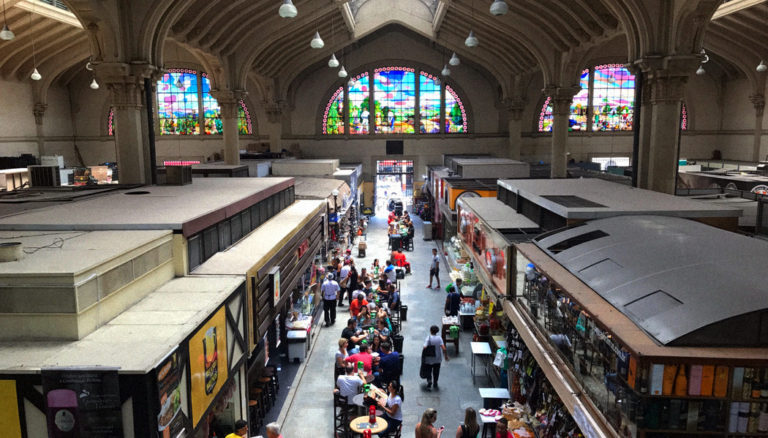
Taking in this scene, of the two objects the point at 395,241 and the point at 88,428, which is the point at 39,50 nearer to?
the point at 395,241

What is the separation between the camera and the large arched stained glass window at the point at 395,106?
31078mm

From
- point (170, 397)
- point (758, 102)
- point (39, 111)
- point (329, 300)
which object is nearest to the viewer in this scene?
point (170, 397)

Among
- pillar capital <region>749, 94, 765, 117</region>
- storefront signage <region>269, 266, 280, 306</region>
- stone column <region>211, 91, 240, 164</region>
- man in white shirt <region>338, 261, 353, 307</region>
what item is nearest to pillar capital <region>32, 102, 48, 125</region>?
stone column <region>211, 91, 240, 164</region>

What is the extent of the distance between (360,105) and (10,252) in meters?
27.0

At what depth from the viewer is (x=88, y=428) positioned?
453cm

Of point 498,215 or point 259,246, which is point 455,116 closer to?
point 498,215

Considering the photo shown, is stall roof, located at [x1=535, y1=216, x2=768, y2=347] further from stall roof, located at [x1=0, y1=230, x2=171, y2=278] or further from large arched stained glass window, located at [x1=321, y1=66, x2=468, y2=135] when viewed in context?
large arched stained glass window, located at [x1=321, y1=66, x2=468, y2=135]

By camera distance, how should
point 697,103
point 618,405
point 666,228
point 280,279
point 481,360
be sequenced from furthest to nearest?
point 697,103
point 481,360
point 280,279
point 666,228
point 618,405

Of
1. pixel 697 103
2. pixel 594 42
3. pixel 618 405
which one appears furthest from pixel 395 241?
pixel 697 103

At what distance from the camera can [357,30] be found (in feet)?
88.0

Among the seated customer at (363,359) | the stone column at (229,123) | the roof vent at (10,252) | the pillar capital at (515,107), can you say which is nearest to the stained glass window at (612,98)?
the pillar capital at (515,107)

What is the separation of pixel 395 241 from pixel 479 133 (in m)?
13.9

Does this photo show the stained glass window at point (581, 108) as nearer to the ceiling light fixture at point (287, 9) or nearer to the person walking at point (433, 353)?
the ceiling light fixture at point (287, 9)

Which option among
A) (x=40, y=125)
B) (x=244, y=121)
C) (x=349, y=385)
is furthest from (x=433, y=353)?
(x=40, y=125)
